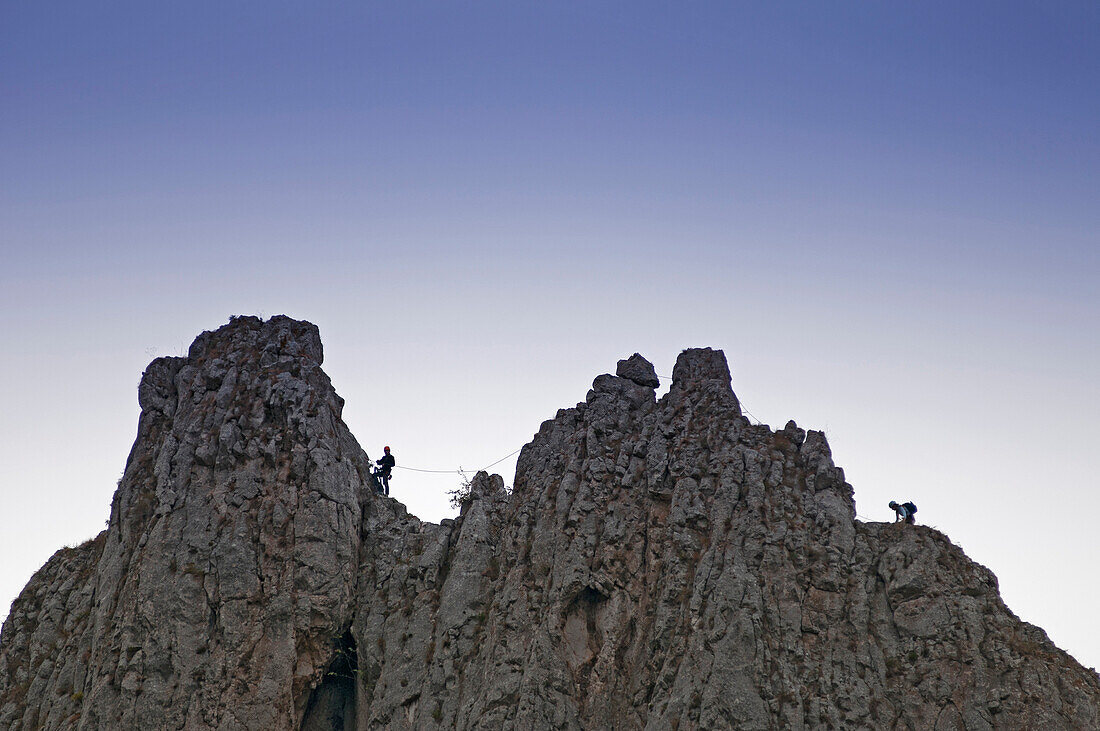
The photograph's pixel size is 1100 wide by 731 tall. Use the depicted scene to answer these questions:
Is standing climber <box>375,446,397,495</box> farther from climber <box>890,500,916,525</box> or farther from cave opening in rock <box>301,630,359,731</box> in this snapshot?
climber <box>890,500,916,525</box>

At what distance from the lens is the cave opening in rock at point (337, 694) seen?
41.0 meters

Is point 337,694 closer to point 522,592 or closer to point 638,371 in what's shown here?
point 522,592

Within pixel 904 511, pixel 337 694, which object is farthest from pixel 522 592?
pixel 904 511

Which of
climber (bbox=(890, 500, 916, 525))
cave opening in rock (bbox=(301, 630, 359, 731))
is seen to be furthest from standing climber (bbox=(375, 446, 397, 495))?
climber (bbox=(890, 500, 916, 525))

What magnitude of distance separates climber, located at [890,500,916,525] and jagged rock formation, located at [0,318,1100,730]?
155 cm

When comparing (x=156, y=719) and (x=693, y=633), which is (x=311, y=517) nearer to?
(x=156, y=719)

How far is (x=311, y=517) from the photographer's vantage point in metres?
43.2

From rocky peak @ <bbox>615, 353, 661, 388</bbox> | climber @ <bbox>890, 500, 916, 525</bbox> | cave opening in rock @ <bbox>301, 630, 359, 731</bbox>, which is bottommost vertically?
cave opening in rock @ <bbox>301, 630, 359, 731</bbox>

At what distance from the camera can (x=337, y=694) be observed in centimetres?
4175

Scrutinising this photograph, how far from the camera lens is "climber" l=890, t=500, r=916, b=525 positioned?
40.2 m

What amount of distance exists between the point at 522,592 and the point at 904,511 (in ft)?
49.3

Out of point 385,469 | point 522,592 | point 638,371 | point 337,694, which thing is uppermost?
point 638,371

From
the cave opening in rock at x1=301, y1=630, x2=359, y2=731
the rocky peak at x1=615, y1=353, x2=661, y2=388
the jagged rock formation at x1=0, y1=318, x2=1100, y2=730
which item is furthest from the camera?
the rocky peak at x1=615, y1=353, x2=661, y2=388

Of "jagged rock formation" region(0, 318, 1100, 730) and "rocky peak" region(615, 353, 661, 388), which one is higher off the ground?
"rocky peak" region(615, 353, 661, 388)
